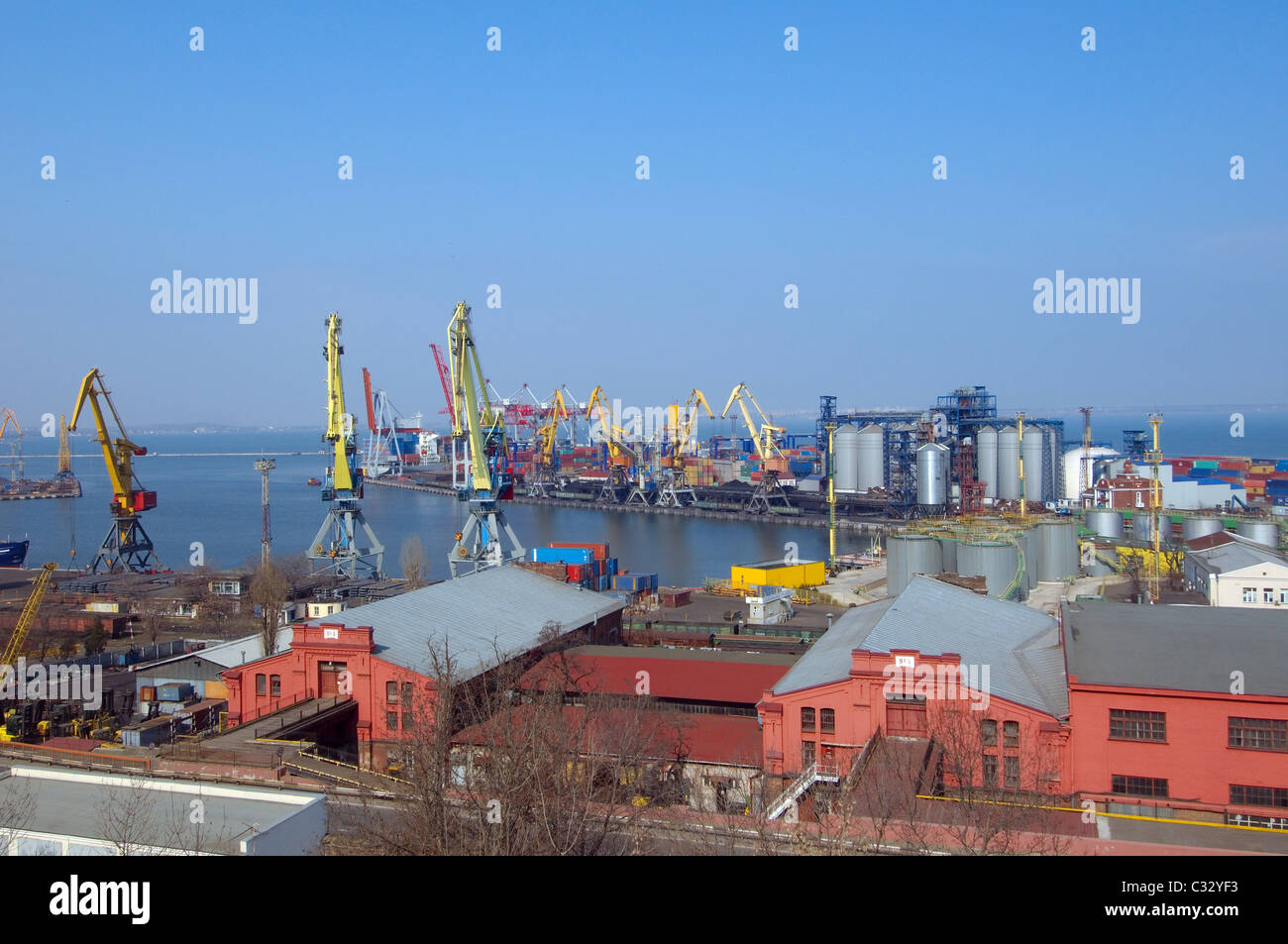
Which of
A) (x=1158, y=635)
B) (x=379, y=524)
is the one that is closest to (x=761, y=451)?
(x=379, y=524)

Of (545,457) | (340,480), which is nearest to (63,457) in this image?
(545,457)

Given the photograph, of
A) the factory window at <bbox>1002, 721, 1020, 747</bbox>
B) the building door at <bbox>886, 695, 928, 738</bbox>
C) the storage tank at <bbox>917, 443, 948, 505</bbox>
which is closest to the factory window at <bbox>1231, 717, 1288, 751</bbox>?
the factory window at <bbox>1002, 721, 1020, 747</bbox>

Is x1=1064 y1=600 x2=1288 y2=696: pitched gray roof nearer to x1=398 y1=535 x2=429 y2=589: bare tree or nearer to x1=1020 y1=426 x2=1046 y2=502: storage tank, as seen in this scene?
x1=398 y1=535 x2=429 y2=589: bare tree

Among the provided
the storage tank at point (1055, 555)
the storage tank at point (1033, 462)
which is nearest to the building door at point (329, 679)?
the storage tank at point (1055, 555)

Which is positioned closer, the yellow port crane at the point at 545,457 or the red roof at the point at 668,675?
the red roof at the point at 668,675

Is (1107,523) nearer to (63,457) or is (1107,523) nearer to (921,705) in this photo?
(921,705)

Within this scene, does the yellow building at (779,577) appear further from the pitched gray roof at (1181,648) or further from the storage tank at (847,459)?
the storage tank at (847,459)
